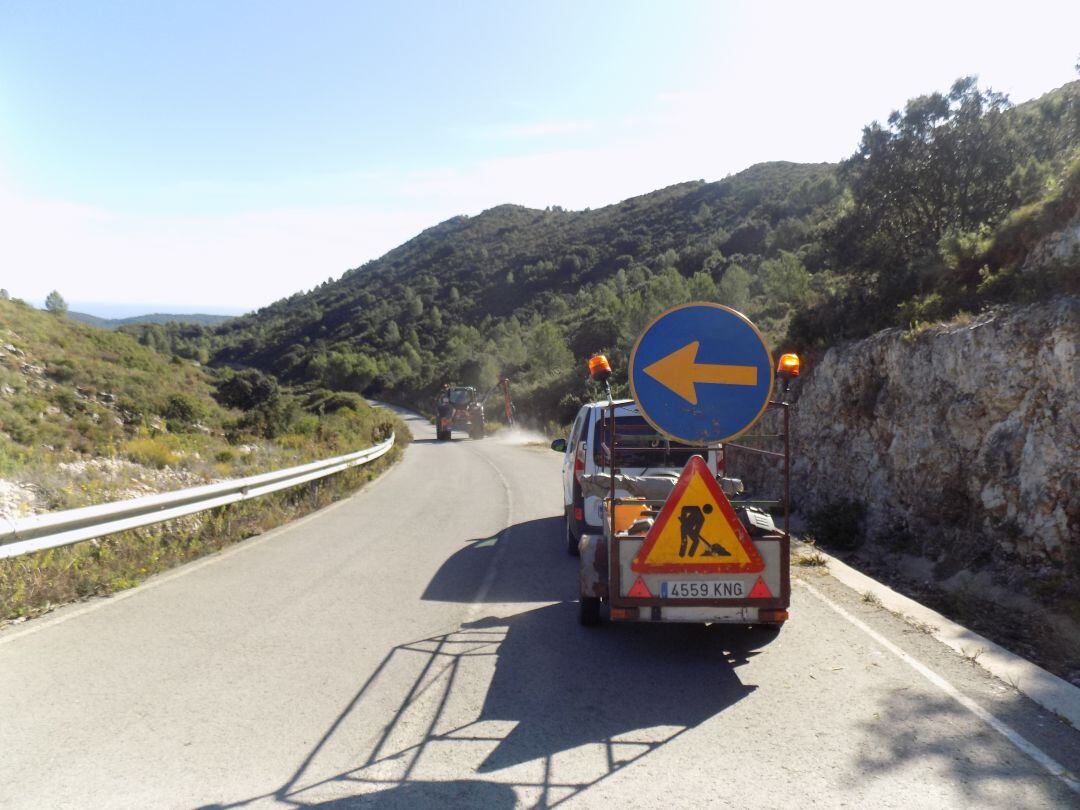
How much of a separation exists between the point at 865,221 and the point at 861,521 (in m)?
10.6

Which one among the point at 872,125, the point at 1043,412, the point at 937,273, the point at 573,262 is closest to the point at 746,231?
the point at 573,262

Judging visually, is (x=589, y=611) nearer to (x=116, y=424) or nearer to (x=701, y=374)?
(x=701, y=374)

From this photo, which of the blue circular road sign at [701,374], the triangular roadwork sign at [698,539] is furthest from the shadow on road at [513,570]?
the blue circular road sign at [701,374]

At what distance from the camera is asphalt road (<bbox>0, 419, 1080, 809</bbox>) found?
11.9ft

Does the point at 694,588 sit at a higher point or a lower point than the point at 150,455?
lower

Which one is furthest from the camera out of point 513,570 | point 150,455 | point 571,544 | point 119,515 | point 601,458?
point 150,455

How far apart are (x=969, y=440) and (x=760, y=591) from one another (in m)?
5.09

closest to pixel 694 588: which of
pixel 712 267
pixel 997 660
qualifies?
pixel 997 660

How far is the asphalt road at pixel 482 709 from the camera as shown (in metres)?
3.62

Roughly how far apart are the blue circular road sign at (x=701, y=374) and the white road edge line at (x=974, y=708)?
2006 millimetres

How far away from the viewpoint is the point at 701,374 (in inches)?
209

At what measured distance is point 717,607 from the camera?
5.41m

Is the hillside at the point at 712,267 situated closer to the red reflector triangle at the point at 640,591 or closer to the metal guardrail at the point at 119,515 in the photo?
the red reflector triangle at the point at 640,591

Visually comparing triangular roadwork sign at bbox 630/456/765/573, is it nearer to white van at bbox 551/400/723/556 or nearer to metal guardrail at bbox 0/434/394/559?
white van at bbox 551/400/723/556
